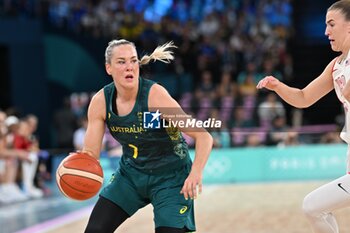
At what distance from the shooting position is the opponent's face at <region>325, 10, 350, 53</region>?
15.9ft

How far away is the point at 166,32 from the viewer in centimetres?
1858

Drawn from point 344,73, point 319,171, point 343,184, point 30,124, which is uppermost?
point 344,73

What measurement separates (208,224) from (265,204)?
2101 mm

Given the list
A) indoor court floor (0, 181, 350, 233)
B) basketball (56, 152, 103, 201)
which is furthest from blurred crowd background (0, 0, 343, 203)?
basketball (56, 152, 103, 201)

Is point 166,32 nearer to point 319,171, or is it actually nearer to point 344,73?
point 319,171

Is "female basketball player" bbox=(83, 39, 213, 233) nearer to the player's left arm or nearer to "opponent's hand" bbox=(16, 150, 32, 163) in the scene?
the player's left arm

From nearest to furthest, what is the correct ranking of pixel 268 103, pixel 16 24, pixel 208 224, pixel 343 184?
pixel 343 184, pixel 208 224, pixel 268 103, pixel 16 24

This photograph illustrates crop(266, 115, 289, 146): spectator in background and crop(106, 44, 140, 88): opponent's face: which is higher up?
crop(106, 44, 140, 88): opponent's face

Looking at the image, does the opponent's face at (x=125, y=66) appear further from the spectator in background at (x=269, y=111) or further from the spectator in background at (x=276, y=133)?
the spectator in background at (x=276, y=133)

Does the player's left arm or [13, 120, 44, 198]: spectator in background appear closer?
the player's left arm

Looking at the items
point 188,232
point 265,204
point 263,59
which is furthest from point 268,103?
point 188,232

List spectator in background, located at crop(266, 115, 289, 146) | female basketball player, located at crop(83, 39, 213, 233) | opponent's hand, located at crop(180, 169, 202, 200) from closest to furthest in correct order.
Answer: opponent's hand, located at crop(180, 169, 202, 200), female basketball player, located at crop(83, 39, 213, 233), spectator in background, located at crop(266, 115, 289, 146)

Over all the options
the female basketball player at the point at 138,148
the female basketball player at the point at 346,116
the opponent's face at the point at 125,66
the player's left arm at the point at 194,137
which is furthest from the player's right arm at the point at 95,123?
the female basketball player at the point at 346,116


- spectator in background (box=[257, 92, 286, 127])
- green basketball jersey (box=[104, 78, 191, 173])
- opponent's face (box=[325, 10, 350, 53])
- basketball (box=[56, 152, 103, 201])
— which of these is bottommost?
spectator in background (box=[257, 92, 286, 127])
